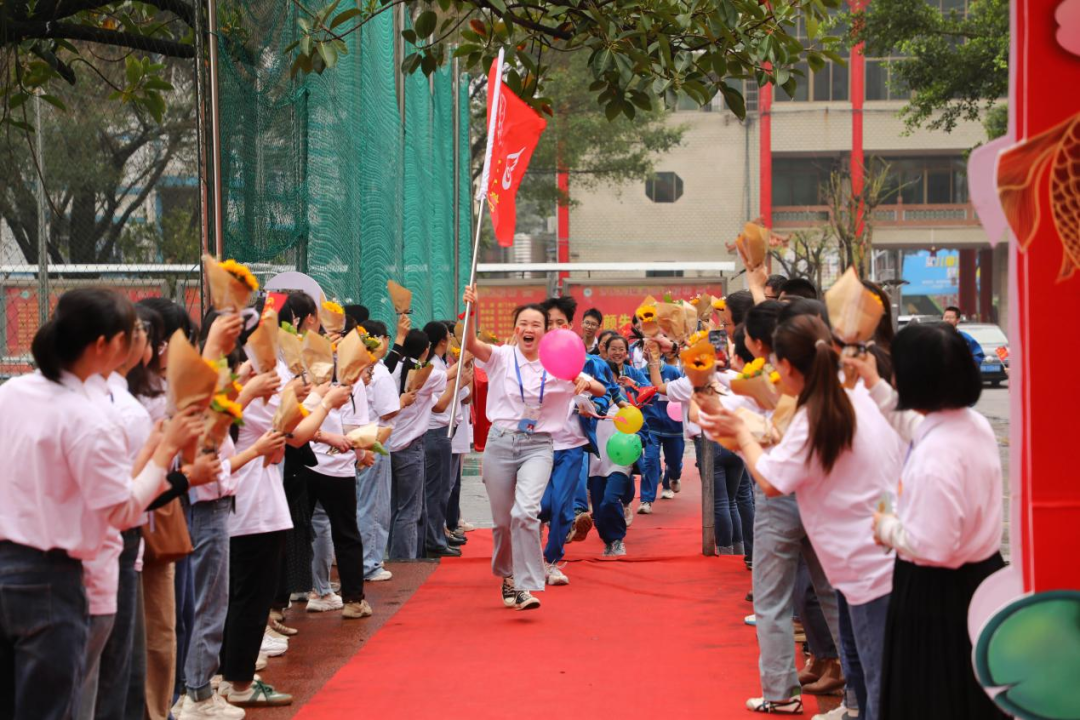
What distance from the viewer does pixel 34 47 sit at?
6152 millimetres

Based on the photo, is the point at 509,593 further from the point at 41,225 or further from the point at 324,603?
the point at 41,225

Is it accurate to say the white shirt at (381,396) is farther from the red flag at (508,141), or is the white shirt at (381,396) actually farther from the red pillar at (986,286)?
the red pillar at (986,286)

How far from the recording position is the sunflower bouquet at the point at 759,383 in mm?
4594

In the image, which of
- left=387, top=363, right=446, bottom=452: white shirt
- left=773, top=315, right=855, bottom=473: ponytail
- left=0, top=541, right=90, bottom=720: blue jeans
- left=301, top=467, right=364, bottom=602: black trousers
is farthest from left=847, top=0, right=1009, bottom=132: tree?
left=0, top=541, right=90, bottom=720: blue jeans

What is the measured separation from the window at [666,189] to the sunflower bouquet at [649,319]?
2962 cm

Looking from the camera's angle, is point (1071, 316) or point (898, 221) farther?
point (898, 221)

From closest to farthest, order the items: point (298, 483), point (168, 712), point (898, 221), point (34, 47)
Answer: point (168, 712)
point (34, 47)
point (298, 483)
point (898, 221)

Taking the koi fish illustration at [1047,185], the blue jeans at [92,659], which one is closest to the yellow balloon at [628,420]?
the blue jeans at [92,659]

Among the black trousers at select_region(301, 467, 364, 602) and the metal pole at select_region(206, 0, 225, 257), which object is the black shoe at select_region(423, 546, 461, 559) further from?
the metal pole at select_region(206, 0, 225, 257)

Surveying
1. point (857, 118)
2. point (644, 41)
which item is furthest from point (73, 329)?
point (857, 118)

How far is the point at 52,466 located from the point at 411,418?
5.50 m

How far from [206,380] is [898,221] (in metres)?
37.1

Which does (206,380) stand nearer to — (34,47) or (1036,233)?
(1036,233)

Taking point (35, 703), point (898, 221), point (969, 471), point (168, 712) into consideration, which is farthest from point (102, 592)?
point (898, 221)
